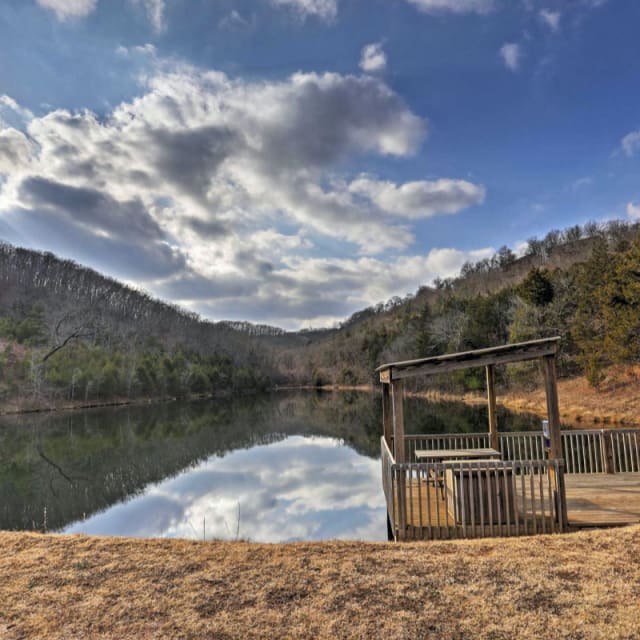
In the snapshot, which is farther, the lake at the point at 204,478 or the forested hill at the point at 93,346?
the forested hill at the point at 93,346

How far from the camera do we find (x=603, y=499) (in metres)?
7.04

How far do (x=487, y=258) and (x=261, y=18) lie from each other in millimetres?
95313

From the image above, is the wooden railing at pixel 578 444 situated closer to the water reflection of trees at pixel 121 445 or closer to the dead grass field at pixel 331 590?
Result: the dead grass field at pixel 331 590

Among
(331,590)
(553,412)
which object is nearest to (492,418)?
(553,412)

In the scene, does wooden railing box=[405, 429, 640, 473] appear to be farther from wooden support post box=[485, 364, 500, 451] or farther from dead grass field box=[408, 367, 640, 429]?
dead grass field box=[408, 367, 640, 429]

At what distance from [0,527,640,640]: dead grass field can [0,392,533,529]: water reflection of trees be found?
599cm

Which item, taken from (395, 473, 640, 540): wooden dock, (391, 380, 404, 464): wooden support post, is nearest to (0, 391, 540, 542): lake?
(395, 473, 640, 540): wooden dock

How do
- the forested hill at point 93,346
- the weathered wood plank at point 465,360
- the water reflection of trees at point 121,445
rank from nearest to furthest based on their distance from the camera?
the weathered wood plank at point 465,360
the water reflection of trees at point 121,445
the forested hill at point 93,346

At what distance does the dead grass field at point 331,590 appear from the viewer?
3.22 metres

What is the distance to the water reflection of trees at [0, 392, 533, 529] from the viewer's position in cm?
1129

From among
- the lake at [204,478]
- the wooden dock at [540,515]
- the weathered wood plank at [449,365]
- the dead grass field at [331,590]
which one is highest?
the weathered wood plank at [449,365]

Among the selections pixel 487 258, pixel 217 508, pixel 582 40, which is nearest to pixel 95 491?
pixel 217 508

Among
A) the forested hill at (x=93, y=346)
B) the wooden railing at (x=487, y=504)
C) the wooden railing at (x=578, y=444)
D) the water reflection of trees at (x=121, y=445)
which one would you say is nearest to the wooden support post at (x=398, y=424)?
the wooden railing at (x=487, y=504)

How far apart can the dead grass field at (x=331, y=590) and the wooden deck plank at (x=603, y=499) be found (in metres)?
1.06
